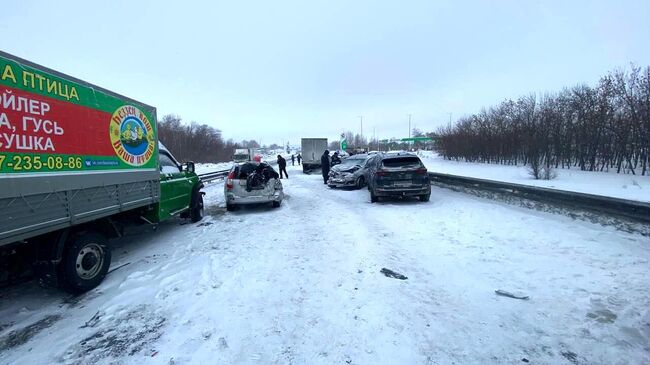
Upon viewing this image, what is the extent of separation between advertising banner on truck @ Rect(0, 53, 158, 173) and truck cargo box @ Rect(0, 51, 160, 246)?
1 cm

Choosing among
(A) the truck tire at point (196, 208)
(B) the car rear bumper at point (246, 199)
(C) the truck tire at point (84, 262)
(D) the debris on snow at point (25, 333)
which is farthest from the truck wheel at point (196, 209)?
(D) the debris on snow at point (25, 333)

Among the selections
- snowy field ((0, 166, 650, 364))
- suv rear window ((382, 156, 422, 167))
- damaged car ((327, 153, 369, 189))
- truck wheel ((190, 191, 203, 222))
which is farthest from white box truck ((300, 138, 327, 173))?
snowy field ((0, 166, 650, 364))

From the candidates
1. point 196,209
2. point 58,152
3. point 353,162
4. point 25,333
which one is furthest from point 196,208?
point 353,162

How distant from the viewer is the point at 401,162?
1178cm

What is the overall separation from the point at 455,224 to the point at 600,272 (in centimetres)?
350

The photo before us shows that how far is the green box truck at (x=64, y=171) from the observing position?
3.74m

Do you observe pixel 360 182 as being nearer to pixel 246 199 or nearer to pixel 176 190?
pixel 246 199

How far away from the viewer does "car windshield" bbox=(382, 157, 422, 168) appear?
11.7 m

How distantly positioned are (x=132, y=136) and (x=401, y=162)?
26.7 ft

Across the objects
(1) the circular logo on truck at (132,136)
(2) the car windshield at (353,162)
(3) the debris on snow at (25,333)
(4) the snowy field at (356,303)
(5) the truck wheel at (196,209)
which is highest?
(1) the circular logo on truck at (132,136)

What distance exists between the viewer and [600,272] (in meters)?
4.90

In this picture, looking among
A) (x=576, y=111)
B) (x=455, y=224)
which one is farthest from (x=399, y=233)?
(x=576, y=111)

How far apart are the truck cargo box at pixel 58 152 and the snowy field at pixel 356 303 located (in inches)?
46.8

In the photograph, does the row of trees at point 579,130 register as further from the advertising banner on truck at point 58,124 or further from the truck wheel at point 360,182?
the advertising banner on truck at point 58,124
